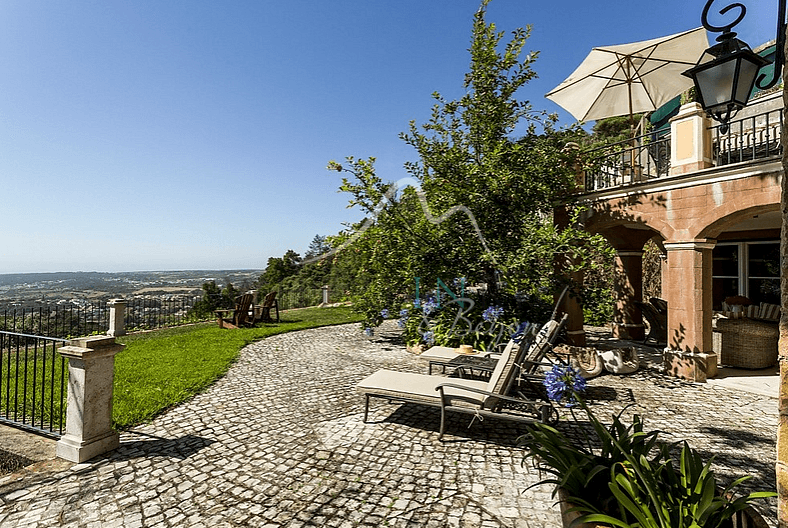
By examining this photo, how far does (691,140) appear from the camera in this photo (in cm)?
693

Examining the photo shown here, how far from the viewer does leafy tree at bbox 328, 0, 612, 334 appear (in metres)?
7.28

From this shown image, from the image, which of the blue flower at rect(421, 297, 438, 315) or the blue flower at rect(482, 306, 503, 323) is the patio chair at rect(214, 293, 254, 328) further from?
the blue flower at rect(482, 306, 503, 323)

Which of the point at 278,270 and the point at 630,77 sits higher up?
the point at 630,77

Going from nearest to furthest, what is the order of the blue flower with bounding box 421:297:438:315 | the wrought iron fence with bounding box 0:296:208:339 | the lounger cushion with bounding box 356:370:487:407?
1. the lounger cushion with bounding box 356:370:487:407
2. the blue flower with bounding box 421:297:438:315
3. the wrought iron fence with bounding box 0:296:208:339

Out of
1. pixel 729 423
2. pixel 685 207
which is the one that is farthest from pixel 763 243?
pixel 729 423

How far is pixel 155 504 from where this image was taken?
3184 millimetres

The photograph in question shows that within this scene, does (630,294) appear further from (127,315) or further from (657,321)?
(127,315)

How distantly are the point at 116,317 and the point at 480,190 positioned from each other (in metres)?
11.2

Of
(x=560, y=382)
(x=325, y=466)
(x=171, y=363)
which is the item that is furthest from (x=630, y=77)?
(x=171, y=363)

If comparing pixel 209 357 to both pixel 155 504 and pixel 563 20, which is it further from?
pixel 563 20

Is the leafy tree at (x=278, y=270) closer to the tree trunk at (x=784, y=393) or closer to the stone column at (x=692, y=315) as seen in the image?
the stone column at (x=692, y=315)

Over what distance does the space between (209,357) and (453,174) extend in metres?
6.52

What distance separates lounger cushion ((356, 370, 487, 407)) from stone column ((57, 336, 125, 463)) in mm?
2692

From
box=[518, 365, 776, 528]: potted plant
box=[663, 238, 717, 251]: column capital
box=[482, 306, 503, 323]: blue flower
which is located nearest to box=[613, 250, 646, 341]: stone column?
box=[663, 238, 717, 251]: column capital
